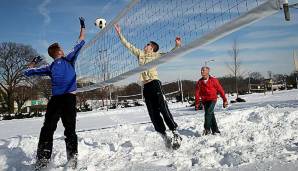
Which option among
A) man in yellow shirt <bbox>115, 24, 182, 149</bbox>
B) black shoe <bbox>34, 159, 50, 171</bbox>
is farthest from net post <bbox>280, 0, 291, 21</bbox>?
black shoe <bbox>34, 159, 50, 171</bbox>

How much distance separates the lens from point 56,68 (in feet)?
16.3

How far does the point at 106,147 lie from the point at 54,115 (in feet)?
5.16

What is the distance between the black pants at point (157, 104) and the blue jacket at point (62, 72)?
122 cm

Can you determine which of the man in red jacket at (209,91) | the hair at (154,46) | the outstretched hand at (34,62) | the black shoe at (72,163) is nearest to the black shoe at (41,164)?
the black shoe at (72,163)

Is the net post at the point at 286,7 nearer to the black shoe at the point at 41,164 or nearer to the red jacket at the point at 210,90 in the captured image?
the black shoe at the point at 41,164

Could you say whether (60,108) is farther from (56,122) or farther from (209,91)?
(209,91)

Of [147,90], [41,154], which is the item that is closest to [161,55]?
[147,90]

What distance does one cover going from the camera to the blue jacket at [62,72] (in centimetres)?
493

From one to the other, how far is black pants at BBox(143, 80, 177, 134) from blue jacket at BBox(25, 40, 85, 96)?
122 cm

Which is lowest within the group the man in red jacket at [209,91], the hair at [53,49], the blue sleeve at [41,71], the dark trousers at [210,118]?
the dark trousers at [210,118]

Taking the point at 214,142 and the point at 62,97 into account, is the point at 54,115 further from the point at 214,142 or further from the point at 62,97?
the point at 214,142

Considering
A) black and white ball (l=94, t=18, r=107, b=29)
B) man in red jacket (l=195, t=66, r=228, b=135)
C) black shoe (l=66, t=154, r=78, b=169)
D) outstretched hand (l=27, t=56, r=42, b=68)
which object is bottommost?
black shoe (l=66, t=154, r=78, b=169)

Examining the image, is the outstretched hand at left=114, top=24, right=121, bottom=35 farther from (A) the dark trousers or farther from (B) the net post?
(B) the net post

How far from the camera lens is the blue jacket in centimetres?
493
